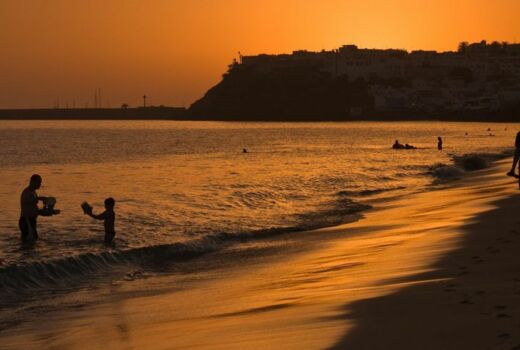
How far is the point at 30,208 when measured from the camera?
1639cm

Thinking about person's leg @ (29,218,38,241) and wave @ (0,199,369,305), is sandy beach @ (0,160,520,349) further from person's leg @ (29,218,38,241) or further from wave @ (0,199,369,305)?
person's leg @ (29,218,38,241)

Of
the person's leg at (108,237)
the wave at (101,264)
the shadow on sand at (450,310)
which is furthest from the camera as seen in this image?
the person's leg at (108,237)

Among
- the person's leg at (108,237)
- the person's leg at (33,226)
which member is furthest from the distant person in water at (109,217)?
the person's leg at (33,226)

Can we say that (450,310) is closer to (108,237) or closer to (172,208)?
(108,237)

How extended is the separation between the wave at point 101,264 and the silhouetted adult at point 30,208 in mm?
1185

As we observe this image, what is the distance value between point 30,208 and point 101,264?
1765 millimetres

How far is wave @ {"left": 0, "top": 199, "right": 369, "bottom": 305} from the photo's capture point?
14227 mm

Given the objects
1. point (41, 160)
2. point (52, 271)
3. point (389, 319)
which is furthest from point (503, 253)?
point (41, 160)

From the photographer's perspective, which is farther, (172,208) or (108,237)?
(172,208)

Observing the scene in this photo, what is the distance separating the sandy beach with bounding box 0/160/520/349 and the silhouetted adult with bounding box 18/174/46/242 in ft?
10.3

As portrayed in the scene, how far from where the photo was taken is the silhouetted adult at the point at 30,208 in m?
16.0

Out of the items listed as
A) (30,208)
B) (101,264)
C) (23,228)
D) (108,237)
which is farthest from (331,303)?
(108,237)

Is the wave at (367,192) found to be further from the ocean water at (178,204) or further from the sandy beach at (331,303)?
the sandy beach at (331,303)

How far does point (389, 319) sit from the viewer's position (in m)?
8.40
